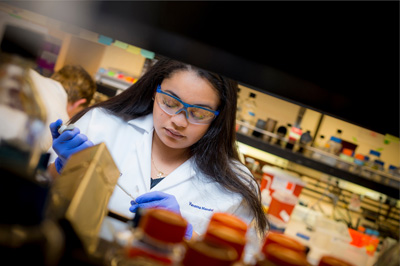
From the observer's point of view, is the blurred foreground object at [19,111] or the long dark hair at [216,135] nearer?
the blurred foreground object at [19,111]

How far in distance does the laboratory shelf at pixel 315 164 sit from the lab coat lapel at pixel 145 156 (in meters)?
2.12

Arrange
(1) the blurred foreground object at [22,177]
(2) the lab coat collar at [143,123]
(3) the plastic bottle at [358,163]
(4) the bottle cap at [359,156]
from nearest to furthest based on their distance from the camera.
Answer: (1) the blurred foreground object at [22,177]
(2) the lab coat collar at [143,123]
(3) the plastic bottle at [358,163]
(4) the bottle cap at [359,156]

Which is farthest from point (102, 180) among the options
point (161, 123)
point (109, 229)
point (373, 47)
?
point (161, 123)

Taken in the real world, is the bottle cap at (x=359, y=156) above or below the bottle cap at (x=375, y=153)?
below

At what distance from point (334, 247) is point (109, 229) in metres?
4.10

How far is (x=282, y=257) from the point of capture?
64 cm

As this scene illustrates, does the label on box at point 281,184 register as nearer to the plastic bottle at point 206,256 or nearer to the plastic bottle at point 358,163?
the plastic bottle at point 358,163

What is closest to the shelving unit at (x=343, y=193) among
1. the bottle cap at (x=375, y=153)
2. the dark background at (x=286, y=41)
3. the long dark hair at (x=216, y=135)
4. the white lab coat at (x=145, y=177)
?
the bottle cap at (x=375, y=153)

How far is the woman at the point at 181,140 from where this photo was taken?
63.8 inches

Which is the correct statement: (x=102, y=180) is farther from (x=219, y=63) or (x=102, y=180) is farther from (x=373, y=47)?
(x=373, y=47)

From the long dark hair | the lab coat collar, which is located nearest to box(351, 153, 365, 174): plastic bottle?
the long dark hair

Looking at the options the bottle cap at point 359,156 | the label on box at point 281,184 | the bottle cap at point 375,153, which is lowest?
the label on box at point 281,184

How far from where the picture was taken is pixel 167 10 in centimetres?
75

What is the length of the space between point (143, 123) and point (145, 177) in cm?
33
